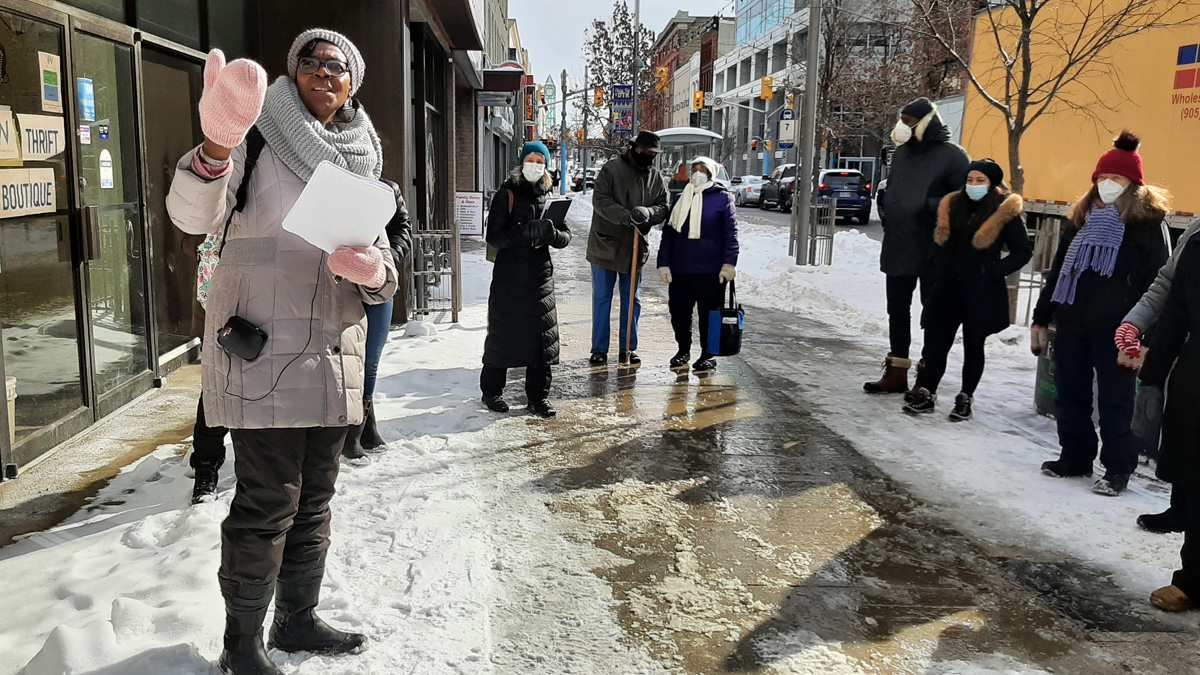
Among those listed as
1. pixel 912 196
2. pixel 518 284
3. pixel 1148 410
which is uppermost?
pixel 912 196

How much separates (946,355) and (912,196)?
4.17ft

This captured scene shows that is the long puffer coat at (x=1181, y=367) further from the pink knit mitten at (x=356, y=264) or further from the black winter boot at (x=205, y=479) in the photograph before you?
the black winter boot at (x=205, y=479)

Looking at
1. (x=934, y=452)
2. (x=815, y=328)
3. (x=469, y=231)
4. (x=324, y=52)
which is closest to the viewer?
(x=324, y=52)

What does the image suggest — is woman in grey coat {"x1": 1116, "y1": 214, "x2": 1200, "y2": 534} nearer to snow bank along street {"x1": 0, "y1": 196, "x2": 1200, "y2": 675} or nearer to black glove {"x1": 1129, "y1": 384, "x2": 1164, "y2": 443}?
black glove {"x1": 1129, "y1": 384, "x2": 1164, "y2": 443}

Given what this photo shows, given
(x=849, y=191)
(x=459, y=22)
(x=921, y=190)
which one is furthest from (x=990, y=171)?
(x=849, y=191)

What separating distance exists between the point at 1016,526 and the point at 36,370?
18.2 feet

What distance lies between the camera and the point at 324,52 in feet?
9.23

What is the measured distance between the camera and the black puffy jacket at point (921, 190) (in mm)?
6840

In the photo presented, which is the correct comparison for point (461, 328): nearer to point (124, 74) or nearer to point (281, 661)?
point (124, 74)

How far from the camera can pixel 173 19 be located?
7207 mm

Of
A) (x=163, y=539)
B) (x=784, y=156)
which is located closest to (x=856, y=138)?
(x=784, y=156)

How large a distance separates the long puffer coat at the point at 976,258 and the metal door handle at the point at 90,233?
225 inches

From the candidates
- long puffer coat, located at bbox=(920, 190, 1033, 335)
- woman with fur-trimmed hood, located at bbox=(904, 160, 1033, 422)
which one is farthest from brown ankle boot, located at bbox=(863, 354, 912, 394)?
long puffer coat, located at bbox=(920, 190, 1033, 335)

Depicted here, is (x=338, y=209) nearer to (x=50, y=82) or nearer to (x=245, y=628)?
(x=245, y=628)
